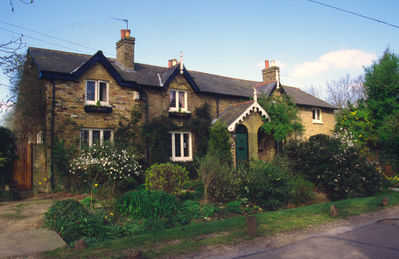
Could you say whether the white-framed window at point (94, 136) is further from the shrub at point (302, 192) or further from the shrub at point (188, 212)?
the shrub at point (302, 192)

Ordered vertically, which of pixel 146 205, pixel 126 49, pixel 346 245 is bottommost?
pixel 346 245

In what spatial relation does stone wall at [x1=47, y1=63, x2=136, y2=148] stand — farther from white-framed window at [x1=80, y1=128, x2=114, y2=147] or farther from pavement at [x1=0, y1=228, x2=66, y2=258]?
pavement at [x1=0, y1=228, x2=66, y2=258]

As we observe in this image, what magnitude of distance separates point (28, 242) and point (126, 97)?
39.5 ft

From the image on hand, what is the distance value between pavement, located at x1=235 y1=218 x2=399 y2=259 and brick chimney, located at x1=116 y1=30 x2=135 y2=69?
51.9ft

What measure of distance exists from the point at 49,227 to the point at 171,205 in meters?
3.38

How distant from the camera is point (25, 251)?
645 cm

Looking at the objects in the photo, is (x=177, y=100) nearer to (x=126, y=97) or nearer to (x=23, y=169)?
(x=126, y=97)

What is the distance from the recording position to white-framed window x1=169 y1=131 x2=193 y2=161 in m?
19.6

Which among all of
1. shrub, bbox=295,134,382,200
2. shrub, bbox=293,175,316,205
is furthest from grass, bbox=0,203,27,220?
shrub, bbox=295,134,382,200

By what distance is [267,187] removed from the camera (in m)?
11.7

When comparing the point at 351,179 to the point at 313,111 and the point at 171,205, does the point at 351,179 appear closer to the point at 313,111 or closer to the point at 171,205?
the point at 171,205

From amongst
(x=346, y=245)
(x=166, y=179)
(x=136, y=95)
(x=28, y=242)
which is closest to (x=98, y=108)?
(x=136, y=95)

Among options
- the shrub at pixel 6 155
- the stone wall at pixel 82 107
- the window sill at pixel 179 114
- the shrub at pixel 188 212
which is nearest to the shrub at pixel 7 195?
the shrub at pixel 6 155

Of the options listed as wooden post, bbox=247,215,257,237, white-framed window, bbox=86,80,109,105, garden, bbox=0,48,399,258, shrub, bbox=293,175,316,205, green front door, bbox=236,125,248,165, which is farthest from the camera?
green front door, bbox=236,125,248,165
